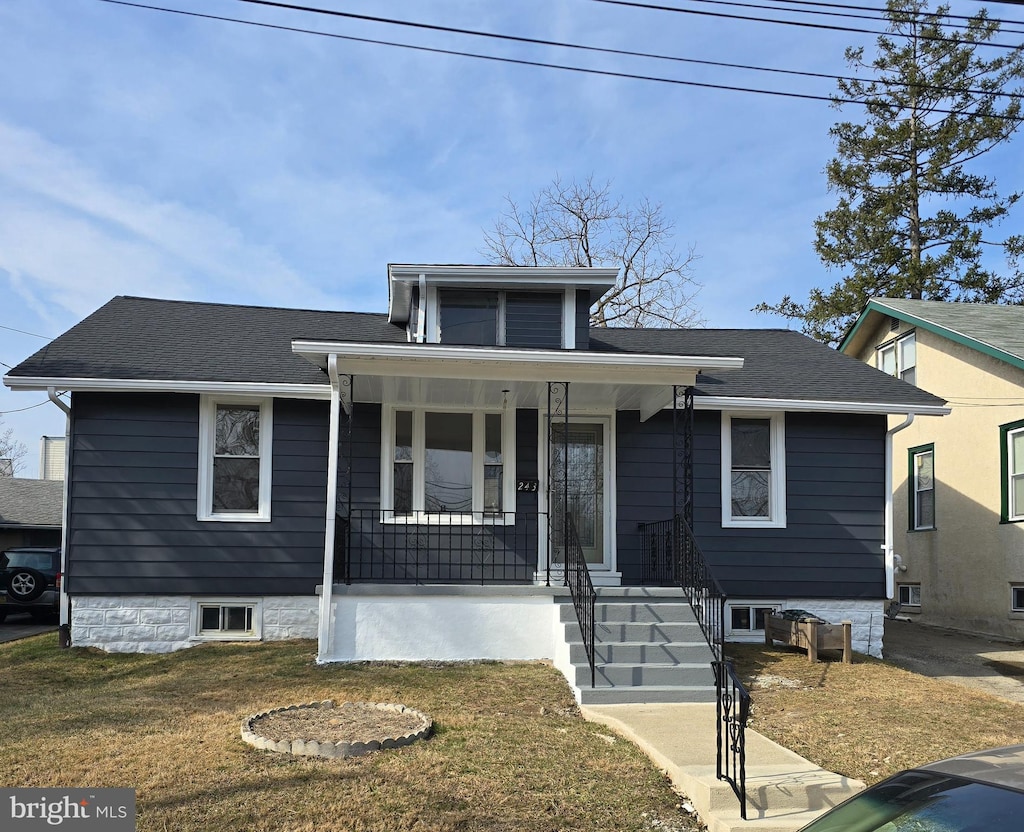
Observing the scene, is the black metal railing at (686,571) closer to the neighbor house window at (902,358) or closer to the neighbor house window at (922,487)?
the neighbor house window at (922,487)

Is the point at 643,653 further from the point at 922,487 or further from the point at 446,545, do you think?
the point at 922,487

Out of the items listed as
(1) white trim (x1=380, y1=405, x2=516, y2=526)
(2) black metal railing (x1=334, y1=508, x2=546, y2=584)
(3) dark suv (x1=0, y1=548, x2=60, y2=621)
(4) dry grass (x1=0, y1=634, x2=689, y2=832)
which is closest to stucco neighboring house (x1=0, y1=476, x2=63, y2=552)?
(3) dark suv (x1=0, y1=548, x2=60, y2=621)

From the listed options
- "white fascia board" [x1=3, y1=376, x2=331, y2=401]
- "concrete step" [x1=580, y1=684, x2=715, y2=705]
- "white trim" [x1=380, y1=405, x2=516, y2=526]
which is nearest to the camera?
"concrete step" [x1=580, y1=684, x2=715, y2=705]

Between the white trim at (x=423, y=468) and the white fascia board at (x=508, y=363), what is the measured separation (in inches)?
72.6

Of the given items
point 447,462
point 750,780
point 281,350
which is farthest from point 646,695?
point 281,350

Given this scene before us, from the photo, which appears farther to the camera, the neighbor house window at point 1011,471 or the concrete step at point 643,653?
the neighbor house window at point 1011,471

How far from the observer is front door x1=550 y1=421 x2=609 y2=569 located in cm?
1216

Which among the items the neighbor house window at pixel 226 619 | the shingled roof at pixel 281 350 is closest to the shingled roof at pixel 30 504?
the shingled roof at pixel 281 350

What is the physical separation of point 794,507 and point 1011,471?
4507 millimetres

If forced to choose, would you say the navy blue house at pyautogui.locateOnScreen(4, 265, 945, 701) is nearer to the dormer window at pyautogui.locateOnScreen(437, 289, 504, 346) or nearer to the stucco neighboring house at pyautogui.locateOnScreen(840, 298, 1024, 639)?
the dormer window at pyautogui.locateOnScreen(437, 289, 504, 346)

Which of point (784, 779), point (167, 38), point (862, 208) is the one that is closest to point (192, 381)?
point (167, 38)

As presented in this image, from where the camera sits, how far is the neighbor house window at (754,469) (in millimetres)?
12305

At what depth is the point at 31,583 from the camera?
53.8 feet

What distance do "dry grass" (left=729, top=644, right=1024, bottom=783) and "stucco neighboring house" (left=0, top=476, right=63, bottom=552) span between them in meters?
22.0
